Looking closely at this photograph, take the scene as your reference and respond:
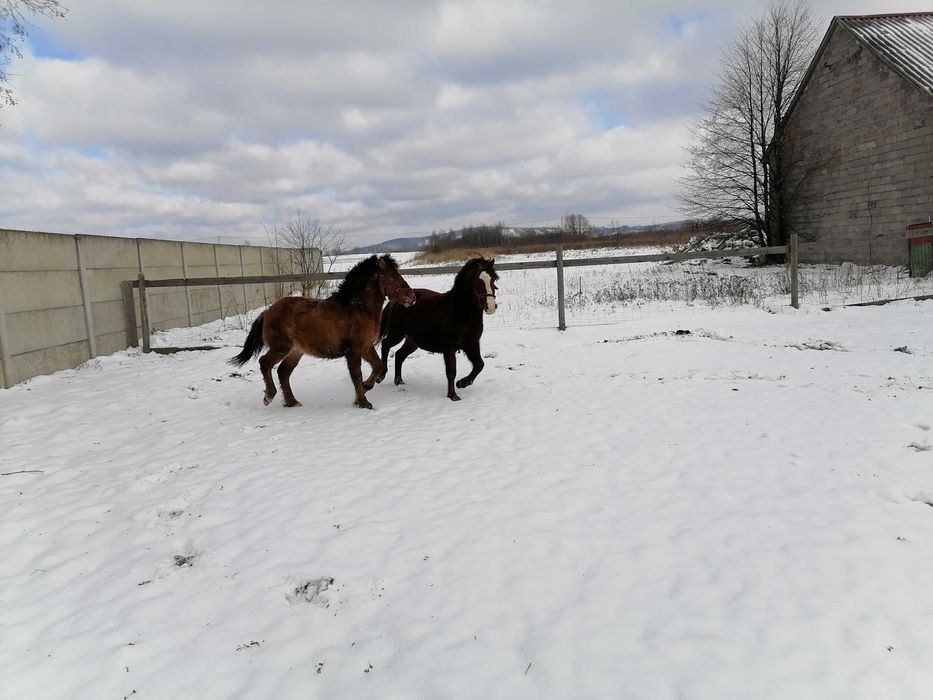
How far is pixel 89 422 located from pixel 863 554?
642 centimetres

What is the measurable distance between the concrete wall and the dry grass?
249 inches

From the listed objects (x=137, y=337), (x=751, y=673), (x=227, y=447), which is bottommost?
(x=751, y=673)

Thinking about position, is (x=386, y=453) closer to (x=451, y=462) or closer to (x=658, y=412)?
(x=451, y=462)

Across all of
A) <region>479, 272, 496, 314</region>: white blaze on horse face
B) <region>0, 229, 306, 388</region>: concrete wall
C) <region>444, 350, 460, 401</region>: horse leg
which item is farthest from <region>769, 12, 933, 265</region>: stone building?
<region>0, 229, 306, 388</region>: concrete wall

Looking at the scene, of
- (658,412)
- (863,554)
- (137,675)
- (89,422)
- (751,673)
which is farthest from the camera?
(89,422)

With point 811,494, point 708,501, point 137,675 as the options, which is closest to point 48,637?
point 137,675

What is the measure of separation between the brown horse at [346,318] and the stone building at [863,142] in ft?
51.8

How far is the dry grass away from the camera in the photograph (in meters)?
26.5

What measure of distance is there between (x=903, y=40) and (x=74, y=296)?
22694 mm

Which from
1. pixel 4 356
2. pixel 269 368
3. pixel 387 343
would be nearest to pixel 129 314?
pixel 4 356

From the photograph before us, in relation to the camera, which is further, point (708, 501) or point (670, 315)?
point (670, 315)

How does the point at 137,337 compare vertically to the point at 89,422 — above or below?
above

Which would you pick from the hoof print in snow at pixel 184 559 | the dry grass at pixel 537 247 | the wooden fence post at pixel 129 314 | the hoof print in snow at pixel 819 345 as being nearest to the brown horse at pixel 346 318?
the hoof print in snow at pixel 184 559

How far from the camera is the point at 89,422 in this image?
5602mm
